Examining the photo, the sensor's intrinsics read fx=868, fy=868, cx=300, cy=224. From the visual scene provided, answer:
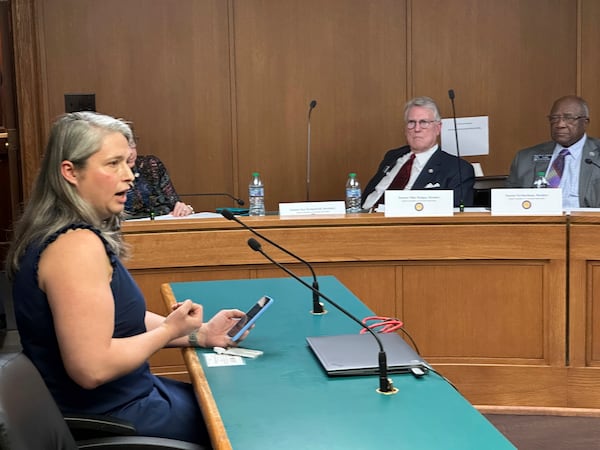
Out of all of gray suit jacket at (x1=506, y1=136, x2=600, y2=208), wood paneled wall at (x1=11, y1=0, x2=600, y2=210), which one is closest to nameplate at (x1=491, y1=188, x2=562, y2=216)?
gray suit jacket at (x1=506, y1=136, x2=600, y2=208)

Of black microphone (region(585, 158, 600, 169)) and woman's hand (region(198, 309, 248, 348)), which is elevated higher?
black microphone (region(585, 158, 600, 169))

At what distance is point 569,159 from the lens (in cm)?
478

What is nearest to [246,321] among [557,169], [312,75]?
[557,169]

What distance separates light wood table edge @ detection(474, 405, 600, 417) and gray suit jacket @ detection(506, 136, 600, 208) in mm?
1211

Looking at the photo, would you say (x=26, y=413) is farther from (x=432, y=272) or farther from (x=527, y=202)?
(x=527, y=202)

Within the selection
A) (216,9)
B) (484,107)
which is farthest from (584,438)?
(216,9)

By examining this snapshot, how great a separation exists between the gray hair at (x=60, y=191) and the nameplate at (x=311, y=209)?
1992 millimetres

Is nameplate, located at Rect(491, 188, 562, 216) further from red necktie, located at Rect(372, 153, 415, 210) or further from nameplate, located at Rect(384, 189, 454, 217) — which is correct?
red necktie, located at Rect(372, 153, 415, 210)

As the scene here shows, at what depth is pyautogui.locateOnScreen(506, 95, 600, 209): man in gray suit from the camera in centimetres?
459

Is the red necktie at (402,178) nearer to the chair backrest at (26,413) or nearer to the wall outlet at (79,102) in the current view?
the wall outlet at (79,102)

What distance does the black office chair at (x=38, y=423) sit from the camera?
144cm

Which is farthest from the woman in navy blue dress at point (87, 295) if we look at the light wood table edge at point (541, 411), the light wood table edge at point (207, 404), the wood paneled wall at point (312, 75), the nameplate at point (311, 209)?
the wood paneled wall at point (312, 75)

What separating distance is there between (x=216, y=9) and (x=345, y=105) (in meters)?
1.09

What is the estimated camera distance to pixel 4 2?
6.11 metres
